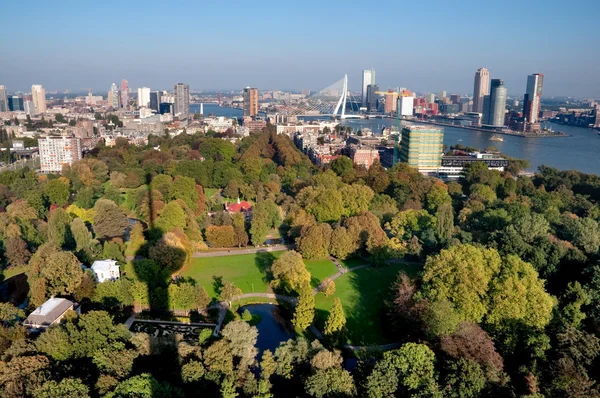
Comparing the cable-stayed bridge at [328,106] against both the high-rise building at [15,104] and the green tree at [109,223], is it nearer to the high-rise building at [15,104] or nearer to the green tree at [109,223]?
the high-rise building at [15,104]

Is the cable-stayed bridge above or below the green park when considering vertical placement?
above

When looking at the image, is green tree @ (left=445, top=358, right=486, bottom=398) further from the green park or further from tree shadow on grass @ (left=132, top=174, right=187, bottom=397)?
tree shadow on grass @ (left=132, top=174, right=187, bottom=397)

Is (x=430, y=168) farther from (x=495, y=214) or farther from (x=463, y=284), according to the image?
(x=463, y=284)

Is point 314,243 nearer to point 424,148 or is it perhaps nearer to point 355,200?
point 355,200

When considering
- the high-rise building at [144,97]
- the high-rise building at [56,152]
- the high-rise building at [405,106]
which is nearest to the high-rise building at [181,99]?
the high-rise building at [144,97]

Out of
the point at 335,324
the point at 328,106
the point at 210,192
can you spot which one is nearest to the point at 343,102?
the point at 328,106

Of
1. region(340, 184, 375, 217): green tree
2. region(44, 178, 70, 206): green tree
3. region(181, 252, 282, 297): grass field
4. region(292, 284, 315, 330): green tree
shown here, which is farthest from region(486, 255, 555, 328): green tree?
region(44, 178, 70, 206): green tree
